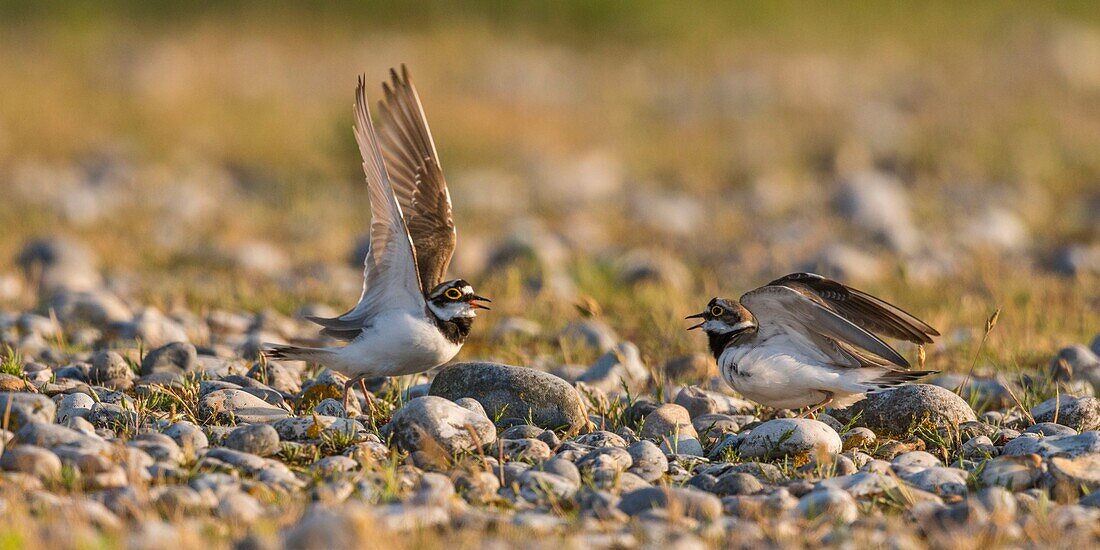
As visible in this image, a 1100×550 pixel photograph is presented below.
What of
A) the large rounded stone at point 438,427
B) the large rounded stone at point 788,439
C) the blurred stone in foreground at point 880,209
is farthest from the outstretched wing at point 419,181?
the blurred stone in foreground at point 880,209

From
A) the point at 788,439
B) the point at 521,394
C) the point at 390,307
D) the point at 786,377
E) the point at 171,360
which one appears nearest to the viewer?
the point at 788,439

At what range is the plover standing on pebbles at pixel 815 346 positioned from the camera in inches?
243

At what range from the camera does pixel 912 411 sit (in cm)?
597

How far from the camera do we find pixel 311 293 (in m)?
9.91

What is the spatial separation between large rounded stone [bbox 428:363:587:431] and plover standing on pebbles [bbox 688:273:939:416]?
91 cm

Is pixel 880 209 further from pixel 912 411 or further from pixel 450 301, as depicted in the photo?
pixel 450 301

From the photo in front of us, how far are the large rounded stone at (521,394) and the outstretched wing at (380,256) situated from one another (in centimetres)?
47

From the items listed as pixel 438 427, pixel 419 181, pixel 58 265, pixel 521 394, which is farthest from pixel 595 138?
pixel 438 427

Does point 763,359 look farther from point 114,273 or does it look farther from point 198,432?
point 114,273

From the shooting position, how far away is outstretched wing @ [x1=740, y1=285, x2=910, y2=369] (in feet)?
20.0

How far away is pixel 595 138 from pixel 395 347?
12.6m

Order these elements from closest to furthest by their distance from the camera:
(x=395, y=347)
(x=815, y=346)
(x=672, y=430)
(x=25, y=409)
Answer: (x=25, y=409), (x=672, y=430), (x=395, y=347), (x=815, y=346)

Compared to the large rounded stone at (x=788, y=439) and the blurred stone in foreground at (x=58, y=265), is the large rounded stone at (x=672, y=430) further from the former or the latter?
the blurred stone in foreground at (x=58, y=265)

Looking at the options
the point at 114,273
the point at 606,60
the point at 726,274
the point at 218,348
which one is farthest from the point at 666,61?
the point at 218,348
